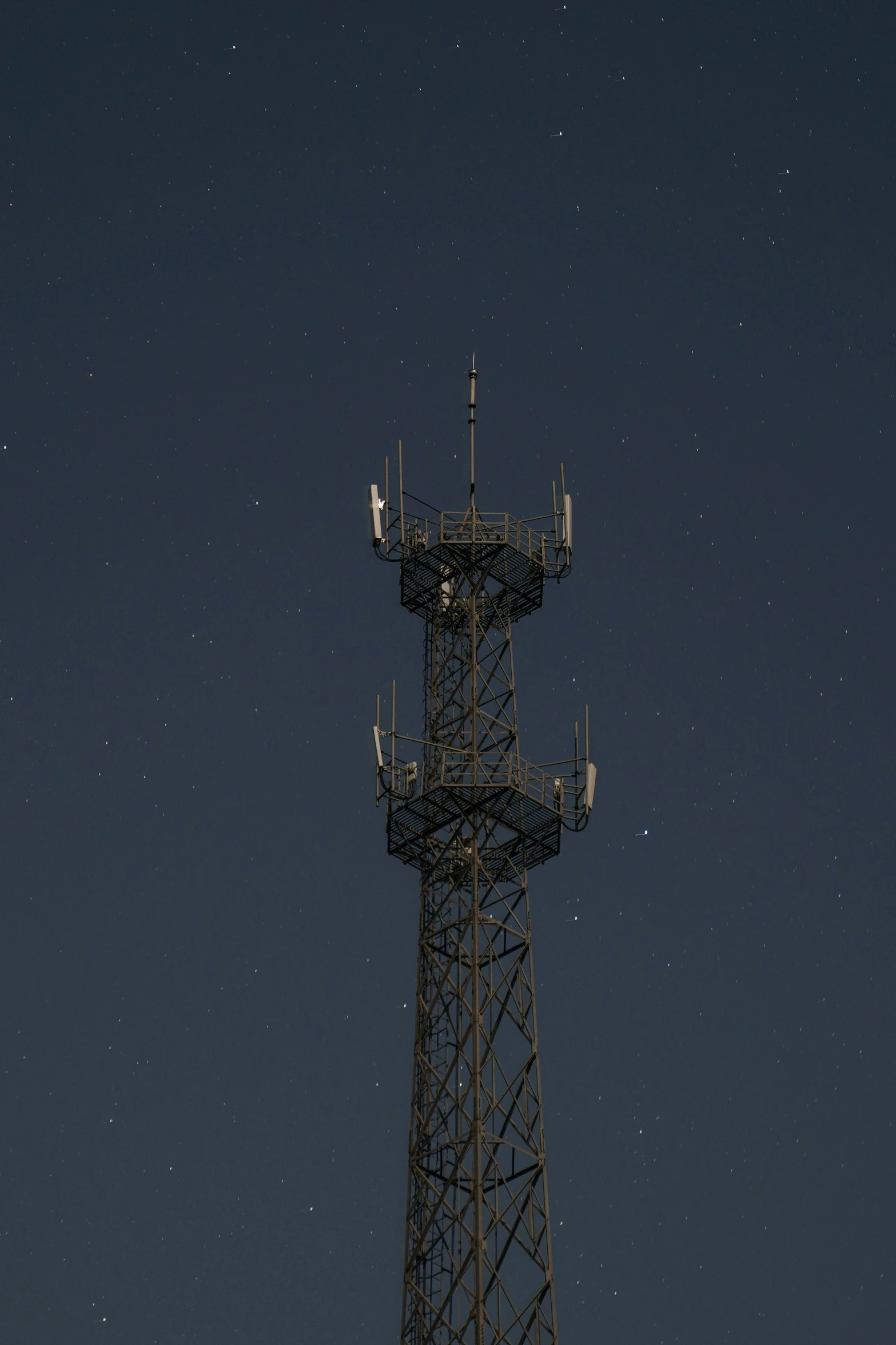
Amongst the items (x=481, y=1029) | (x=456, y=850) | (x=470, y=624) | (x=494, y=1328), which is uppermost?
(x=470, y=624)

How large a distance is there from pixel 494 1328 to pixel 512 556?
16.4m

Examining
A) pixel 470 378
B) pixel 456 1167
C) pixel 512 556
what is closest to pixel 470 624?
pixel 512 556

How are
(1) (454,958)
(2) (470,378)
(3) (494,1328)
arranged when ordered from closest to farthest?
(3) (494,1328)
(1) (454,958)
(2) (470,378)

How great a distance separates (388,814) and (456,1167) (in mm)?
7358

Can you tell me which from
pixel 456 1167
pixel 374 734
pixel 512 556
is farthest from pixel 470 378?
pixel 456 1167

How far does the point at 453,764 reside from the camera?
202ft

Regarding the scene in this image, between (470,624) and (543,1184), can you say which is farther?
(470,624)

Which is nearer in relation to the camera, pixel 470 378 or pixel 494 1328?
pixel 494 1328

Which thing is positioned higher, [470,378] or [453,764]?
[470,378]

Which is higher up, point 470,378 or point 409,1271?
point 470,378

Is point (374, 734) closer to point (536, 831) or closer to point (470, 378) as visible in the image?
point (536, 831)

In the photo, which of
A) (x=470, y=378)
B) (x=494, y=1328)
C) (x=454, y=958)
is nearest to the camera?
(x=494, y=1328)

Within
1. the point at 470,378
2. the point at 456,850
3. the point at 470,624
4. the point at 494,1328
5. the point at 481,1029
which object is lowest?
the point at 494,1328

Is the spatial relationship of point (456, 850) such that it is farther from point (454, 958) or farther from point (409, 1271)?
point (409, 1271)
